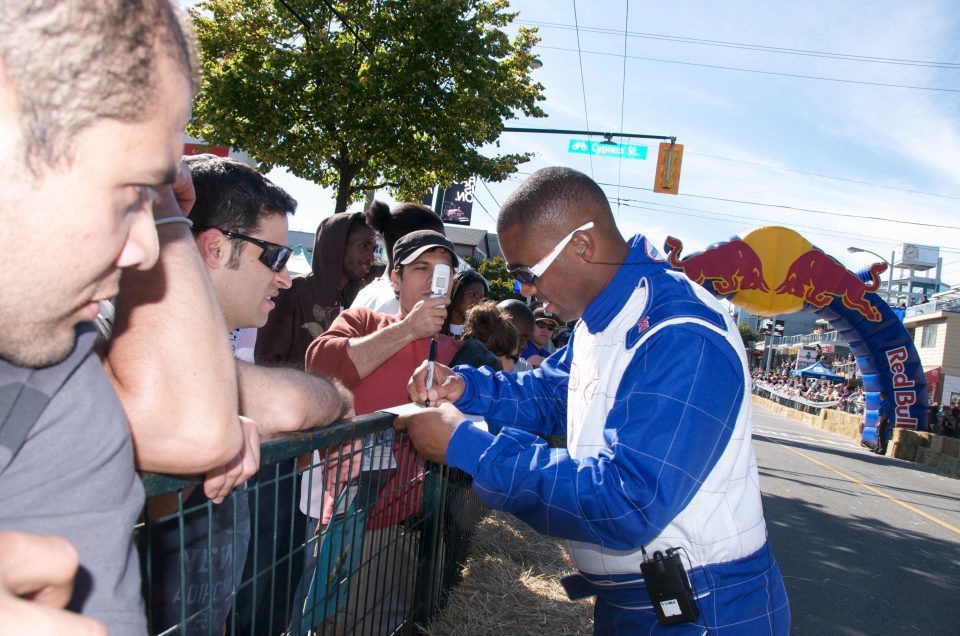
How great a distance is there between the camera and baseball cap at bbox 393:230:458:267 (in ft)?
11.5

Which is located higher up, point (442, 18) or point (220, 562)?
point (442, 18)

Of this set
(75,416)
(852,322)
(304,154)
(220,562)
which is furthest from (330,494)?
(852,322)

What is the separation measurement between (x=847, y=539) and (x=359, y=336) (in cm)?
736

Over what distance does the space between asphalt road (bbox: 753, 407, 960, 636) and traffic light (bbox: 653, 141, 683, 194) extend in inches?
257

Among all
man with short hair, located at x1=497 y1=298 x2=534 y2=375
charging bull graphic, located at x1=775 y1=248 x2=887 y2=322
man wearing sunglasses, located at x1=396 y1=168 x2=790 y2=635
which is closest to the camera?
man wearing sunglasses, located at x1=396 y1=168 x2=790 y2=635

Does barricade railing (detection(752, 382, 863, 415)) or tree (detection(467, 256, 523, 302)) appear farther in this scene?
barricade railing (detection(752, 382, 863, 415))

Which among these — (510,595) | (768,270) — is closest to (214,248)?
(510,595)

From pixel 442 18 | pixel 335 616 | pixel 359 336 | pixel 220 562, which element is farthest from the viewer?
pixel 442 18

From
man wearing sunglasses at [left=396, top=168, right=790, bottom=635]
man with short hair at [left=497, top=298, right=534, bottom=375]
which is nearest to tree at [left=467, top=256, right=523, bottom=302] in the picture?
man with short hair at [left=497, top=298, right=534, bottom=375]

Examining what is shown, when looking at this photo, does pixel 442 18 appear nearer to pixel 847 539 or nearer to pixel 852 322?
pixel 847 539

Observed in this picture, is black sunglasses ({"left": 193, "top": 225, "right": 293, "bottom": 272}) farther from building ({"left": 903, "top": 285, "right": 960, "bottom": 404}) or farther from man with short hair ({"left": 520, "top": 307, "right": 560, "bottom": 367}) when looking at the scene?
building ({"left": 903, "top": 285, "right": 960, "bottom": 404})

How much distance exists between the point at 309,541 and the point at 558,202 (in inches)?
55.9

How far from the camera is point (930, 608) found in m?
5.99

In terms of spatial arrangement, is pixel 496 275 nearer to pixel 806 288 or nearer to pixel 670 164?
pixel 670 164
